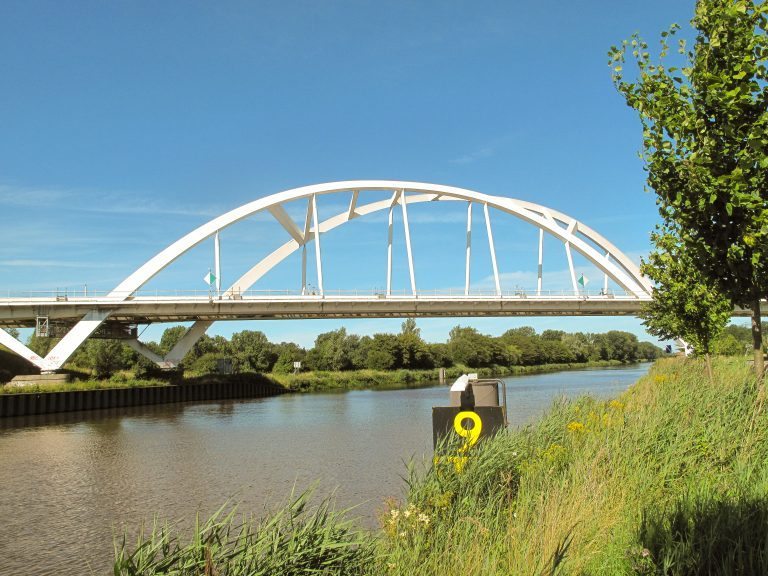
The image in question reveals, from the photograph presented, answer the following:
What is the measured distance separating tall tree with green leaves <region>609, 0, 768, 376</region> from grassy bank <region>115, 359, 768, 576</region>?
1.73m

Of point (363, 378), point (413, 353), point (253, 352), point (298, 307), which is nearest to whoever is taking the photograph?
point (298, 307)

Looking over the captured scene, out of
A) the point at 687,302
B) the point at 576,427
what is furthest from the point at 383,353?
the point at 576,427

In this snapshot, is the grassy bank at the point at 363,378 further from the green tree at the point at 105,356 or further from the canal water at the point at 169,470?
the canal water at the point at 169,470

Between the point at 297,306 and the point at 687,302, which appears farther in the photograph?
the point at 297,306

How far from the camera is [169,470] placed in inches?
583

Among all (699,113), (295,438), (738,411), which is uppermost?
(699,113)

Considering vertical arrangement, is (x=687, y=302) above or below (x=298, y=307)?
below

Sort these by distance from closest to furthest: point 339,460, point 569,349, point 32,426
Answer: point 339,460 → point 32,426 → point 569,349

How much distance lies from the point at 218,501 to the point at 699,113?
366 inches

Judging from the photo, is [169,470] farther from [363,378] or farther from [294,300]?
[363,378]

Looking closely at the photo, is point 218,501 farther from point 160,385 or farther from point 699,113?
point 160,385

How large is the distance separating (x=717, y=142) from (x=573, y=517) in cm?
437

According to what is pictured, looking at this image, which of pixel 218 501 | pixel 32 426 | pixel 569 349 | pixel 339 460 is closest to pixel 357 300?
pixel 32 426

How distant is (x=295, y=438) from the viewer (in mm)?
19859
